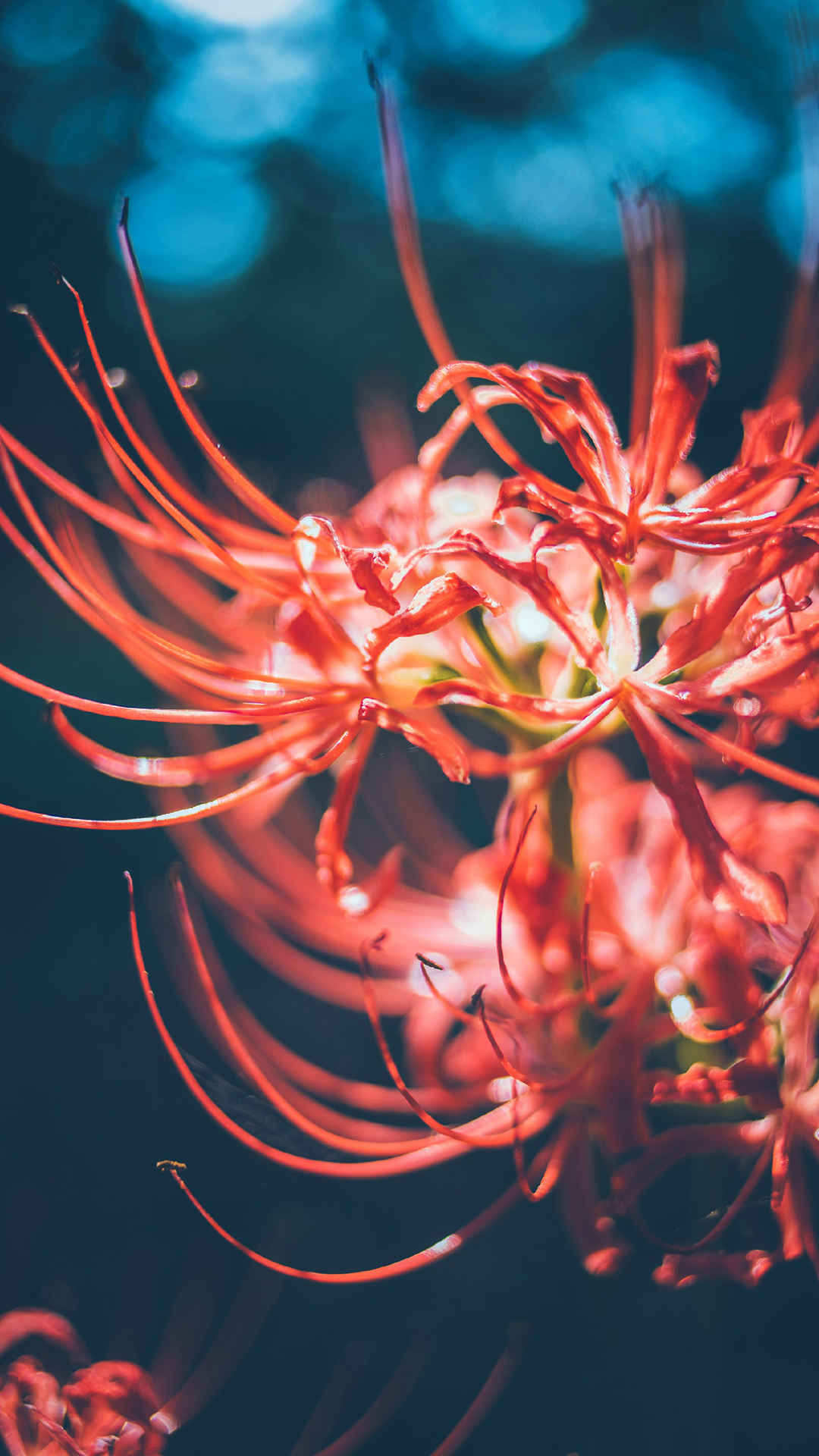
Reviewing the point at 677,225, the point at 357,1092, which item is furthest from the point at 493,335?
the point at 357,1092

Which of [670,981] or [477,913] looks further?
[477,913]

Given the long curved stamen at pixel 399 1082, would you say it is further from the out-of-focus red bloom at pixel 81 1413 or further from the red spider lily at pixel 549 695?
the out-of-focus red bloom at pixel 81 1413

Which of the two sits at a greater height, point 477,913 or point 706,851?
point 706,851

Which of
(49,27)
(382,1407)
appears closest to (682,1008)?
(382,1407)

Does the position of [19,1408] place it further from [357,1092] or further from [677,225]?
[677,225]

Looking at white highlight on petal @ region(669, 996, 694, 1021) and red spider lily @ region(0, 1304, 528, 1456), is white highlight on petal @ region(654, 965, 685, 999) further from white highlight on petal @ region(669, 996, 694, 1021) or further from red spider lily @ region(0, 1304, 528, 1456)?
red spider lily @ region(0, 1304, 528, 1456)

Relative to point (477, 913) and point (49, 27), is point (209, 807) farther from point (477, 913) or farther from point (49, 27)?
point (49, 27)

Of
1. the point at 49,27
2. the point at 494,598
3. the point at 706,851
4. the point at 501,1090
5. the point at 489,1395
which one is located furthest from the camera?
the point at 49,27

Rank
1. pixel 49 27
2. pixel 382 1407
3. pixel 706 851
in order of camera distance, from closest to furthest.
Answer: pixel 706 851, pixel 382 1407, pixel 49 27

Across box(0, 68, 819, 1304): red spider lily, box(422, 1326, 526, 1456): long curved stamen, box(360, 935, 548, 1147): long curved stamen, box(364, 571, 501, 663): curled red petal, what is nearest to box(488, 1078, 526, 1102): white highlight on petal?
box(0, 68, 819, 1304): red spider lily

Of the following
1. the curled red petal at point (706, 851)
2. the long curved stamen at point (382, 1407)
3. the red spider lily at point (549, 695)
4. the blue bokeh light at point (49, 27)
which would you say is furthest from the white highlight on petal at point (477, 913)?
the blue bokeh light at point (49, 27)

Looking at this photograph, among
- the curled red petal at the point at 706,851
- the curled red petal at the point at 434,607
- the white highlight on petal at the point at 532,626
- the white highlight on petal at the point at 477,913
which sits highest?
the curled red petal at the point at 434,607
